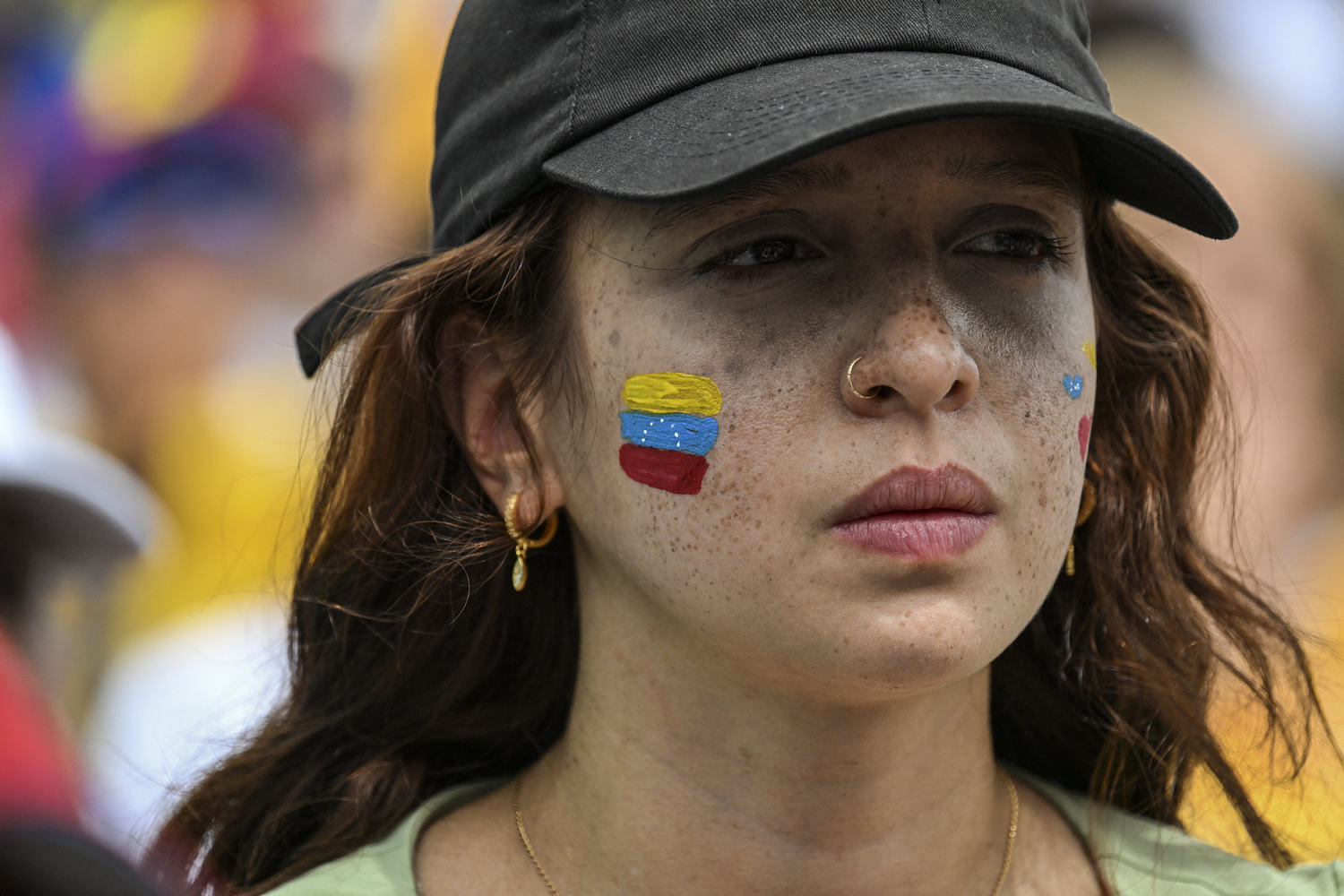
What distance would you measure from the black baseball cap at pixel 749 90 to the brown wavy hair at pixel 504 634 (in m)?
0.25

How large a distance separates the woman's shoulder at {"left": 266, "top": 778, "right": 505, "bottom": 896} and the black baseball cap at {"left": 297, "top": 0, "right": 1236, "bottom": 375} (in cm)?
93

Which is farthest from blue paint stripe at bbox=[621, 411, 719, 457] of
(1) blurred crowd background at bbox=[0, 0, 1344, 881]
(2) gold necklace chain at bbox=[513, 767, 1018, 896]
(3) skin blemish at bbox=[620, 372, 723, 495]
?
(1) blurred crowd background at bbox=[0, 0, 1344, 881]

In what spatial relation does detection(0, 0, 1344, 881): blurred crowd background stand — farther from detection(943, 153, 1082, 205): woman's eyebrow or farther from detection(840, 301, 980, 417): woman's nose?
detection(840, 301, 980, 417): woman's nose

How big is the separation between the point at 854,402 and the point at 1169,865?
102cm

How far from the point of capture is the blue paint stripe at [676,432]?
1.87 meters

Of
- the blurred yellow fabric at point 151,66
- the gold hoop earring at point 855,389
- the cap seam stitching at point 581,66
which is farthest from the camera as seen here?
the blurred yellow fabric at point 151,66

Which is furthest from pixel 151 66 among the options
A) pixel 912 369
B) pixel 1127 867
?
pixel 1127 867

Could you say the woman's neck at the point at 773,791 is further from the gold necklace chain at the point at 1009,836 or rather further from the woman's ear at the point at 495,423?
the woman's ear at the point at 495,423

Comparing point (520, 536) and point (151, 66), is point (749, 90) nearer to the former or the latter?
point (520, 536)

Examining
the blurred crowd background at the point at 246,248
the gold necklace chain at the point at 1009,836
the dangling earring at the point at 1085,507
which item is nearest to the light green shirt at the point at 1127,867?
the gold necklace chain at the point at 1009,836

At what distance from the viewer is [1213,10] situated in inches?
195

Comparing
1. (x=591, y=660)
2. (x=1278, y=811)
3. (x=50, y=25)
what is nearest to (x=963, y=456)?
(x=591, y=660)

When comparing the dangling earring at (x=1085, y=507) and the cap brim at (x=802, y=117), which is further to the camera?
the dangling earring at (x=1085, y=507)

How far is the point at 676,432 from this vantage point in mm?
1889
